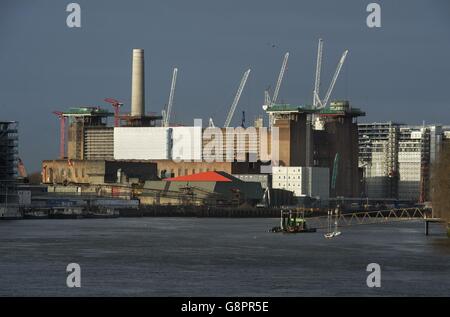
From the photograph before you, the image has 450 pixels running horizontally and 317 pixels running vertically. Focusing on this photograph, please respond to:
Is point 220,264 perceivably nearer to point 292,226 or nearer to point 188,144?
point 292,226

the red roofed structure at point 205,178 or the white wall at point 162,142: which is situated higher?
the white wall at point 162,142

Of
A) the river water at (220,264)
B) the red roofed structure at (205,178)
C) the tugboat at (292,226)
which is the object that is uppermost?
the red roofed structure at (205,178)

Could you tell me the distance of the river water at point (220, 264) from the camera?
4769cm

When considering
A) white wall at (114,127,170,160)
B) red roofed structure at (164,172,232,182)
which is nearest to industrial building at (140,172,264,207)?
red roofed structure at (164,172,232,182)

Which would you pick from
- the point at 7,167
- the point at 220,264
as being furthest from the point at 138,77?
the point at 220,264

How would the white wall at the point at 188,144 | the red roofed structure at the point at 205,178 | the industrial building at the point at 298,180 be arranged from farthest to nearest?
the white wall at the point at 188,144 → the industrial building at the point at 298,180 → the red roofed structure at the point at 205,178

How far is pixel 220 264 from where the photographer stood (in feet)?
193

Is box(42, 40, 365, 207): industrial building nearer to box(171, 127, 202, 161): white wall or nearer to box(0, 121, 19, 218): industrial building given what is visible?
box(171, 127, 202, 161): white wall

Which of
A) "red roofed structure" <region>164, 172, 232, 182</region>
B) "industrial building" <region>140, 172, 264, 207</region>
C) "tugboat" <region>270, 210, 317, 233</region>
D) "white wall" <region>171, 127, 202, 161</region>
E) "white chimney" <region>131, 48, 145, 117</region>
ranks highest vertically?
"white chimney" <region>131, 48, 145, 117</region>

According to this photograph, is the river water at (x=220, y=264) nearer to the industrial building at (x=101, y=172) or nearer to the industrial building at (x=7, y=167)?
the industrial building at (x=7, y=167)

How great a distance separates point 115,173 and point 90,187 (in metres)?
9.07

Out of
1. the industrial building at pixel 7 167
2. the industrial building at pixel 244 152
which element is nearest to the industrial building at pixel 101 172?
the industrial building at pixel 244 152

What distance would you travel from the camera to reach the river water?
47.7m
